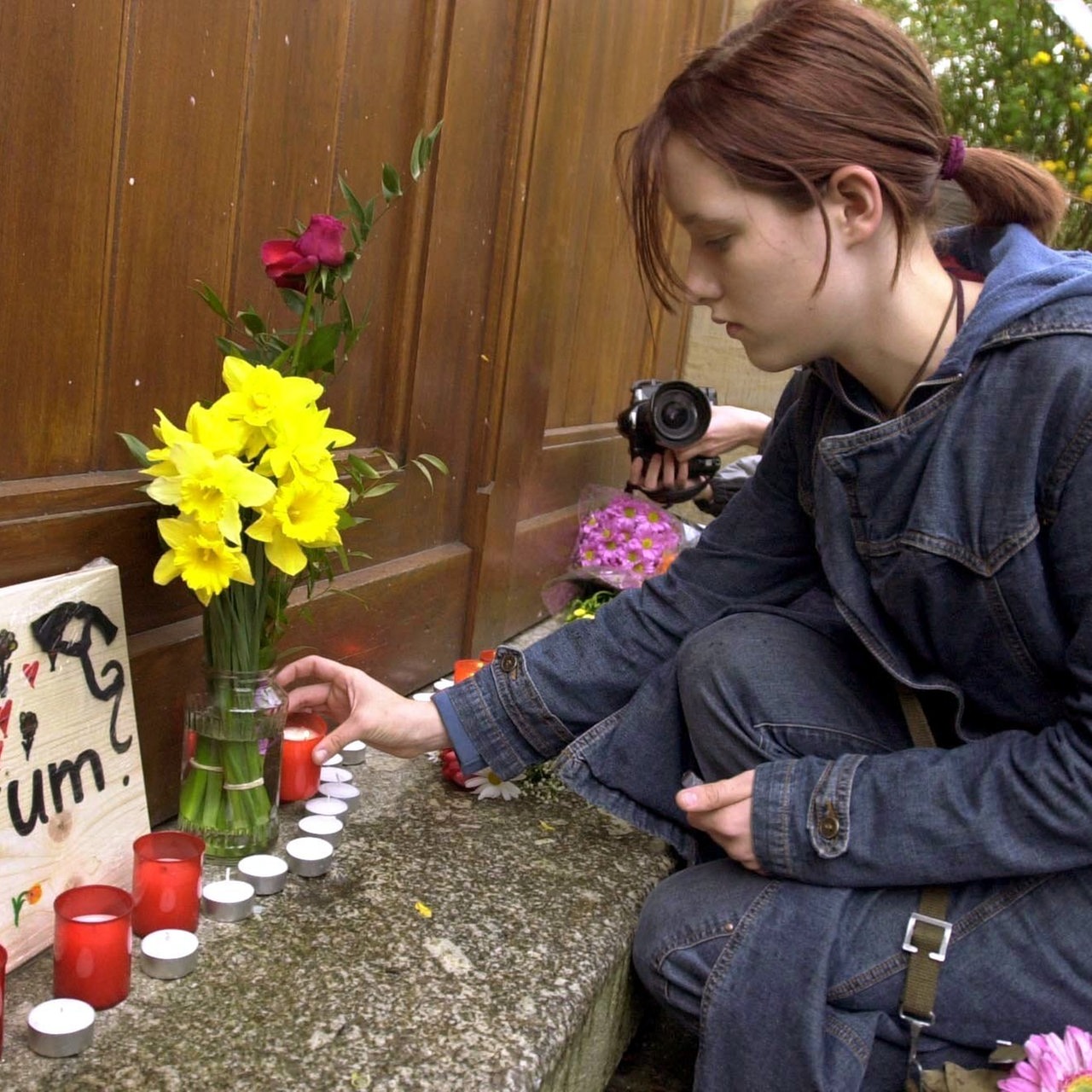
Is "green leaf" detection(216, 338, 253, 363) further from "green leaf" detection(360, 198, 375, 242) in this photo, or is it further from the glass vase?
the glass vase

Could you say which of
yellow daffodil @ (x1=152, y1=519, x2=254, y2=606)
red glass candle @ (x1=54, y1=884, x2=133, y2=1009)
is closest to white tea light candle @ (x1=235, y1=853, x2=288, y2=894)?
red glass candle @ (x1=54, y1=884, x2=133, y2=1009)

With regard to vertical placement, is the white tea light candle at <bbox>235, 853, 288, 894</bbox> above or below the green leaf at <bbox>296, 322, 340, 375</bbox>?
below

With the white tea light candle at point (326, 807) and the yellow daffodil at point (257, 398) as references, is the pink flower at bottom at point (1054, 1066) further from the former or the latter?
the yellow daffodil at point (257, 398)

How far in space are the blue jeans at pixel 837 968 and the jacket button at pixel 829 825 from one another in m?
0.02

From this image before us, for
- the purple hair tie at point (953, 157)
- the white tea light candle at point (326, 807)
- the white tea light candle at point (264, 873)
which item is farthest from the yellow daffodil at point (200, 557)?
the purple hair tie at point (953, 157)

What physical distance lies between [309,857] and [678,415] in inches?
51.7

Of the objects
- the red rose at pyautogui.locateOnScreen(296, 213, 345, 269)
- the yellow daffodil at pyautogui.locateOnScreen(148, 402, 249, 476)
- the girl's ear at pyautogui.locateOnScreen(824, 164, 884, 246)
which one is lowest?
the yellow daffodil at pyautogui.locateOnScreen(148, 402, 249, 476)

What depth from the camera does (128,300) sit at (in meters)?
1.27

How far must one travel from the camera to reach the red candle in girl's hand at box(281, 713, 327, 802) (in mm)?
1531

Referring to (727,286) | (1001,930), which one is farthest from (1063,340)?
(1001,930)

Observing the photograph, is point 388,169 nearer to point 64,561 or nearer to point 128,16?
point 128,16

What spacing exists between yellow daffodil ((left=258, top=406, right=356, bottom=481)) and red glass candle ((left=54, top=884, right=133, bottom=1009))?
1.39ft

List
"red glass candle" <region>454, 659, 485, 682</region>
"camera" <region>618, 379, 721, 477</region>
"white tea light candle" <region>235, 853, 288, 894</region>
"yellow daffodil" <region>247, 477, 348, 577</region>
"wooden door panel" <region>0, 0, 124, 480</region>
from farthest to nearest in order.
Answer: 1. "camera" <region>618, 379, 721, 477</region>
2. "red glass candle" <region>454, 659, 485, 682</region>
3. "white tea light candle" <region>235, 853, 288, 894</region>
4. "yellow daffodil" <region>247, 477, 348, 577</region>
5. "wooden door panel" <region>0, 0, 124, 480</region>

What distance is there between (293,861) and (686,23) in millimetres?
2508
